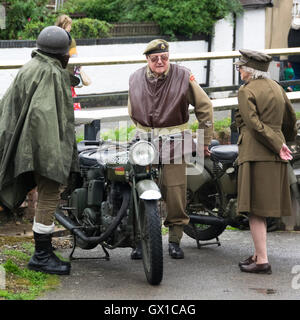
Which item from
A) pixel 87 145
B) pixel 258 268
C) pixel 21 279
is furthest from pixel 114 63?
pixel 21 279

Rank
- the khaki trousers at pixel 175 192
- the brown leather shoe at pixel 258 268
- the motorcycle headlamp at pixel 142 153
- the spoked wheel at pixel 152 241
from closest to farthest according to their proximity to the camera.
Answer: the spoked wheel at pixel 152 241 < the motorcycle headlamp at pixel 142 153 < the brown leather shoe at pixel 258 268 < the khaki trousers at pixel 175 192

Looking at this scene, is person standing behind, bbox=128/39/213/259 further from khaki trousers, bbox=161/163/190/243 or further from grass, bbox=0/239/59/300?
grass, bbox=0/239/59/300

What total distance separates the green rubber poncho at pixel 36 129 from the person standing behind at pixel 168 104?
2.56 ft

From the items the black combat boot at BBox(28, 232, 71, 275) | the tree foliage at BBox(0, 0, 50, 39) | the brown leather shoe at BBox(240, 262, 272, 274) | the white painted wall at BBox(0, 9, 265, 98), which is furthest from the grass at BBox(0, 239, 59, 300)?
the tree foliage at BBox(0, 0, 50, 39)

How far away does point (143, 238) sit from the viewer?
7.27 m

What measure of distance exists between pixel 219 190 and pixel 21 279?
6.56ft

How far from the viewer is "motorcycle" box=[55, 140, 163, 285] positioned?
7094 mm

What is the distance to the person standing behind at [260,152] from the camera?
7.61 meters

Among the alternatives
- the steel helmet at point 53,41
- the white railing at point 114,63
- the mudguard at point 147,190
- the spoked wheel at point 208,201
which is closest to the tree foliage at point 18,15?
the white railing at point 114,63

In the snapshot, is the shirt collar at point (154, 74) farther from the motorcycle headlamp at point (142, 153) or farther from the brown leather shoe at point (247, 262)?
the brown leather shoe at point (247, 262)

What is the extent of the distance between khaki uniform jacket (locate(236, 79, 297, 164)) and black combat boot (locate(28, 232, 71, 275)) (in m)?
1.69

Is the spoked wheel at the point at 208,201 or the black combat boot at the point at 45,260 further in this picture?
the spoked wheel at the point at 208,201

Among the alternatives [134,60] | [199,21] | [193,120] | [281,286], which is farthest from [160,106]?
[199,21]

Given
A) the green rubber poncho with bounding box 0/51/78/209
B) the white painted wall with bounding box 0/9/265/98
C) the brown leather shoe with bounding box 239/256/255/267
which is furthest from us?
the white painted wall with bounding box 0/9/265/98
